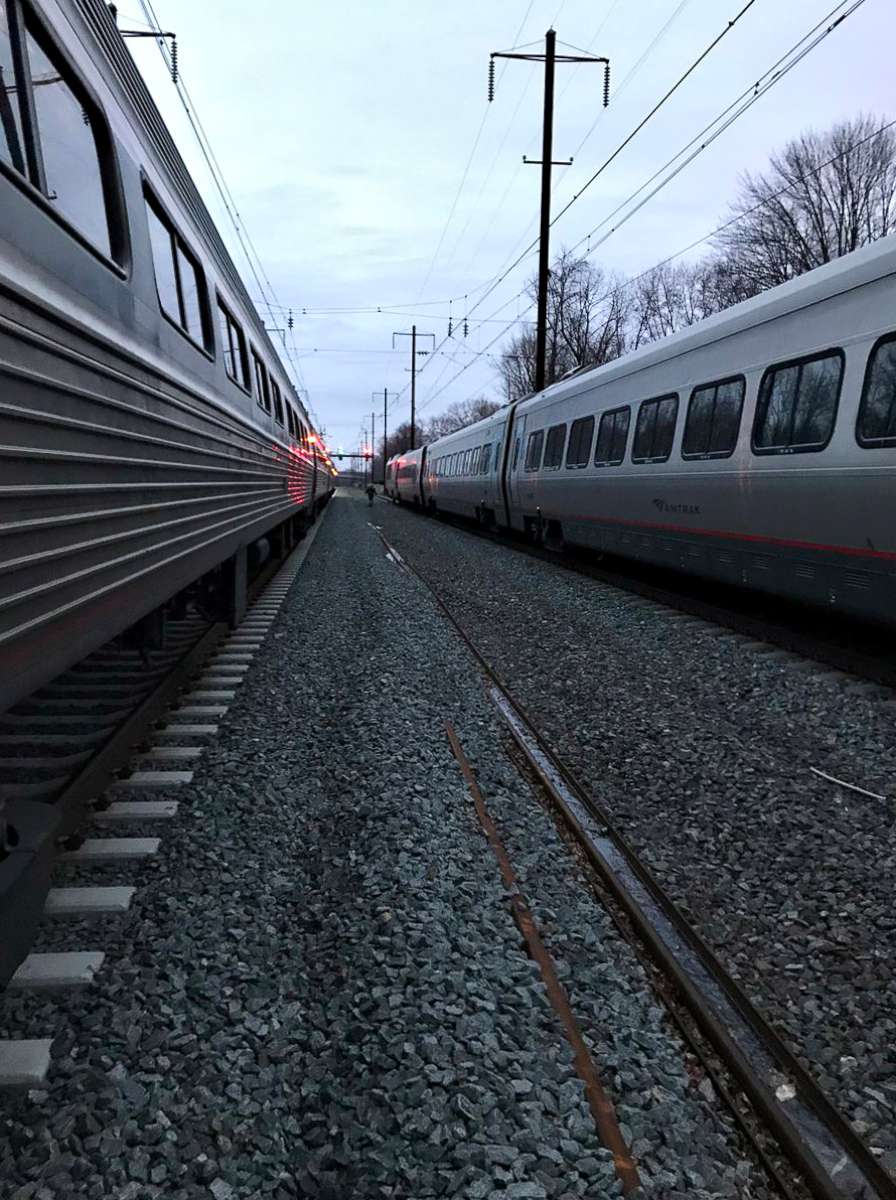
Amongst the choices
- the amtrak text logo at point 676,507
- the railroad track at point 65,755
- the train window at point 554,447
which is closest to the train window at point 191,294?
the railroad track at point 65,755

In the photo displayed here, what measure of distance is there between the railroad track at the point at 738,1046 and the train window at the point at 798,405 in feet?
13.7

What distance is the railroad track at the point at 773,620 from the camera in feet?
21.2

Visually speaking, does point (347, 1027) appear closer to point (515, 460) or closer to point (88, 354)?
point (88, 354)

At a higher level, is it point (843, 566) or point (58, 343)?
point (58, 343)

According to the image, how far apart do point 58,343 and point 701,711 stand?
4.13 m

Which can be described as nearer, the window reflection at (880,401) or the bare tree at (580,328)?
the window reflection at (880,401)

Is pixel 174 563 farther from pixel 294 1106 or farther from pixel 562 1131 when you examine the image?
pixel 562 1131

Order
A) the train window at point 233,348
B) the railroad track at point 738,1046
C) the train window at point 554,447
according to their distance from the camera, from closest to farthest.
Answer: the railroad track at point 738,1046 < the train window at point 233,348 < the train window at point 554,447

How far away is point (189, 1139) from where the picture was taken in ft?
6.22

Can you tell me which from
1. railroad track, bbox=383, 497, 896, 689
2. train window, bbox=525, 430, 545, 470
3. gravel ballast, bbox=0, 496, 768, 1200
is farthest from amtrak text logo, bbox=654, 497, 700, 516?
train window, bbox=525, 430, 545, 470

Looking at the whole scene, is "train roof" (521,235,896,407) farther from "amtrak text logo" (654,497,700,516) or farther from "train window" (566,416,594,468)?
"amtrak text logo" (654,497,700,516)

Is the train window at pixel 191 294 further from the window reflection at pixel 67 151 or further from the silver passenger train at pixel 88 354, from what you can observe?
the window reflection at pixel 67 151

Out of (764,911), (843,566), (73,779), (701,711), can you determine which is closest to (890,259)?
(843,566)

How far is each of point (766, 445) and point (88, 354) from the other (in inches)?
234
